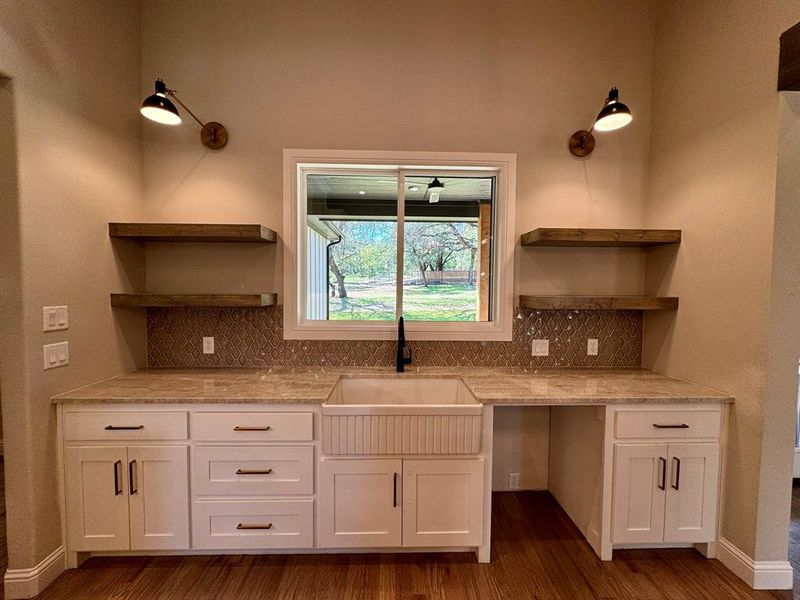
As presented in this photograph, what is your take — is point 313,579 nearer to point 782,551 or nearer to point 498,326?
point 498,326

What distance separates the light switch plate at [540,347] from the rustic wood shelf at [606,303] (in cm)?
34

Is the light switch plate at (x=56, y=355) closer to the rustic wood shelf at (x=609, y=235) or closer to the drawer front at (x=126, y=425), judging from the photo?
the drawer front at (x=126, y=425)

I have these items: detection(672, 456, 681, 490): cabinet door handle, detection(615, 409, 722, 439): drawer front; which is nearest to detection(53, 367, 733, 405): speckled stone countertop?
detection(615, 409, 722, 439): drawer front

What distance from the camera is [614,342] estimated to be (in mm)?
2453

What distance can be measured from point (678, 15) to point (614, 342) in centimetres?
209

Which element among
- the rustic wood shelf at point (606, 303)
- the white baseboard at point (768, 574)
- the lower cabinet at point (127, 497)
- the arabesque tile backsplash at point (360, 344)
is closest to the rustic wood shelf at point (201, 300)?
the arabesque tile backsplash at point (360, 344)

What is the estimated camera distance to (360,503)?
1.77m

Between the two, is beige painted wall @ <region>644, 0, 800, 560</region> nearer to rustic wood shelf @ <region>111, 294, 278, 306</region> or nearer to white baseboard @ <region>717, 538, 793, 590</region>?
white baseboard @ <region>717, 538, 793, 590</region>

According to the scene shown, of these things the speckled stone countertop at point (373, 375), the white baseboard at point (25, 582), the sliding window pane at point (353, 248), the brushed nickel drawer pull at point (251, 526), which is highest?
the sliding window pane at point (353, 248)

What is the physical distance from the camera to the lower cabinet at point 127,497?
5.67 ft

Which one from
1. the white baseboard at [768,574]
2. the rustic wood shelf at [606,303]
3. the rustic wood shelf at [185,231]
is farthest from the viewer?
the rustic wood shelf at [606,303]

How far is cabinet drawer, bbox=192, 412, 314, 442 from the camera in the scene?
1.74m

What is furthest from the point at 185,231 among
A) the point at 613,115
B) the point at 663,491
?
the point at 663,491

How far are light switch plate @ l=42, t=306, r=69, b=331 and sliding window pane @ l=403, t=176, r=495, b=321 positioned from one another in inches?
73.8
